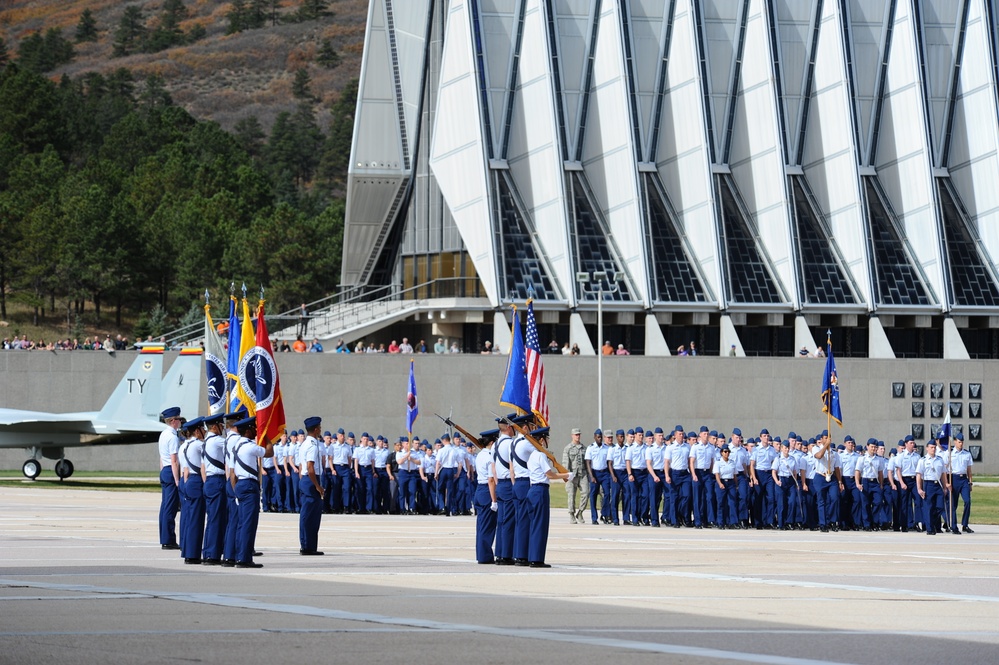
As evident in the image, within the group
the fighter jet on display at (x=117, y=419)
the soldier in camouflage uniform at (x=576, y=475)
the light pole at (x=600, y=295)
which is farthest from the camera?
the light pole at (x=600, y=295)

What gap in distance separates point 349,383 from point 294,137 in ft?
344

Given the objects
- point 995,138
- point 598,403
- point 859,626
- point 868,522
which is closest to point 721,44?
point 995,138

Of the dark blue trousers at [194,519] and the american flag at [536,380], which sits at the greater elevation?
the american flag at [536,380]

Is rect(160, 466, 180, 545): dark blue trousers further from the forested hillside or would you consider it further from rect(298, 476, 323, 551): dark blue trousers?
the forested hillside

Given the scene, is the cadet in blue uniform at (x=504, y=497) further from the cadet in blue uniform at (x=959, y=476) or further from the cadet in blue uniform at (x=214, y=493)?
the cadet in blue uniform at (x=959, y=476)

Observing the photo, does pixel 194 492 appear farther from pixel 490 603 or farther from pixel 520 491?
pixel 490 603

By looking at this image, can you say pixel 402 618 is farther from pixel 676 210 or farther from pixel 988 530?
pixel 676 210

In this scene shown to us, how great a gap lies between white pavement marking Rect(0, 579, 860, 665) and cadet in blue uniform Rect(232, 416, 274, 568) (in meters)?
2.62

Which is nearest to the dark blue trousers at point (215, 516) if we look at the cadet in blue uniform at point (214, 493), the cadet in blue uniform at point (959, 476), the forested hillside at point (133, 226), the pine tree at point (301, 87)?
the cadet in blue uniform at point (214, 493)

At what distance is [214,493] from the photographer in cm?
1777

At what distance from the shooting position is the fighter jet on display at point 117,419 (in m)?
45.3

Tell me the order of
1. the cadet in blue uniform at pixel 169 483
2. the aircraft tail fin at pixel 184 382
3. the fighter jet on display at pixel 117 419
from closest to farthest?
1. the cadet in blue uniform at pixel 169 483
2. the fighter jet on display at pixel 117 419
3. the aircraft tail fin at pixel 184 382

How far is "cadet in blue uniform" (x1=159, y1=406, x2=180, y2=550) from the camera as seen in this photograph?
20.5m

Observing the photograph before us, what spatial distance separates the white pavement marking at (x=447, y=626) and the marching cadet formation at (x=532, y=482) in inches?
120
